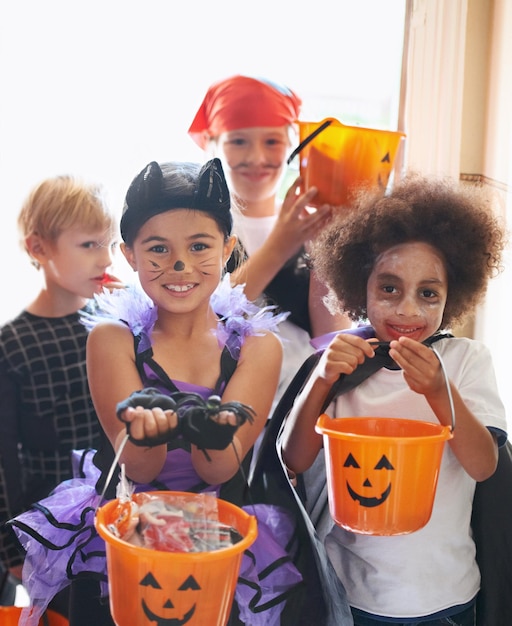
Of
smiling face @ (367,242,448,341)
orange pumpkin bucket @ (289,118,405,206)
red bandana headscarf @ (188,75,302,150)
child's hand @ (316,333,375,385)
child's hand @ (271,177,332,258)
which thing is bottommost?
child's hand @ (316,333,375,385)

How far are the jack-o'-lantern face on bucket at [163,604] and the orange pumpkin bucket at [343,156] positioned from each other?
0.89 metres

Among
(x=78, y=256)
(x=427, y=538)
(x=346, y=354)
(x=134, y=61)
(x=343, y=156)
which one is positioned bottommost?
(x=427, y=538)

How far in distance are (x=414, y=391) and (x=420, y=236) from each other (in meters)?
0.28

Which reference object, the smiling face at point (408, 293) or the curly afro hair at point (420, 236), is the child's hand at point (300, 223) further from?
the smiling face at point (408, 293)

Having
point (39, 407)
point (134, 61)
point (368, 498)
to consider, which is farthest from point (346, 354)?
point (134, 61)

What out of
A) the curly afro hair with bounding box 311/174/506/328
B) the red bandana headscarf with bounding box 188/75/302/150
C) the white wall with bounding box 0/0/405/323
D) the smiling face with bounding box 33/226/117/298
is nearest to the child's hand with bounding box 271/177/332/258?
the curly afro hair with bounding box 311/174/506/328

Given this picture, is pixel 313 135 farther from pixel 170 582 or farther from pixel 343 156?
pixel 170 582

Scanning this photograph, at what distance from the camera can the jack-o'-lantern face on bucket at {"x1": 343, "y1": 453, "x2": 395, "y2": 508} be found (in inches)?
42.4

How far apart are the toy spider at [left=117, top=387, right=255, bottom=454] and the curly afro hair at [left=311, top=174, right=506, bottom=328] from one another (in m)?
0.45

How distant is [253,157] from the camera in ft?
5.62

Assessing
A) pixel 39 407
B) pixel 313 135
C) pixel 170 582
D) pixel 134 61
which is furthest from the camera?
pixel 134 61

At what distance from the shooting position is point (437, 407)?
1.16m

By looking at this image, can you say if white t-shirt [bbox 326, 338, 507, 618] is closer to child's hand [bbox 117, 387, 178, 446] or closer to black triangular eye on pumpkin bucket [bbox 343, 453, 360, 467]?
black triangular eye on pumpkin bucket [bbox 343, 453, 360, 467]

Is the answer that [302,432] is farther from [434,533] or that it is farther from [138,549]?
[138,549]
